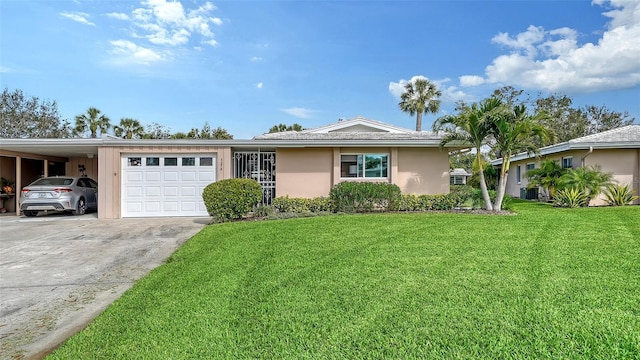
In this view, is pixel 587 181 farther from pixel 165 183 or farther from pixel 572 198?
pixel 165 183

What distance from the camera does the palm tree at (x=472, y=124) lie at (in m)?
10.9

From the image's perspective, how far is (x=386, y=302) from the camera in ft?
12.3

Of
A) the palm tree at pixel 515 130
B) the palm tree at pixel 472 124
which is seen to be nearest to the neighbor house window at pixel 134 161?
the palm tree at pixel 472 124

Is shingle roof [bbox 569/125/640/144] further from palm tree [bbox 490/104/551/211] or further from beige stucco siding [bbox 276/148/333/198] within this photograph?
beige stucco siding [bbox 276/148/333/198]

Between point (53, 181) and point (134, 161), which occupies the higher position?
point (134, 161)

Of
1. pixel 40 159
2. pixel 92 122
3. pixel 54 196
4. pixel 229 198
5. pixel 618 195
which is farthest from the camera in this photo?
pixel 92 122

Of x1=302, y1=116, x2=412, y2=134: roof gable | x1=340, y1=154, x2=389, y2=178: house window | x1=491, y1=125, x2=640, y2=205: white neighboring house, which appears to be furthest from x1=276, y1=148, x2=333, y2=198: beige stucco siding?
x1=491, y1=125, x2=640, y2=205: white neighboring house

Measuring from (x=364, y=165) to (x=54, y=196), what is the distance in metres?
11.9

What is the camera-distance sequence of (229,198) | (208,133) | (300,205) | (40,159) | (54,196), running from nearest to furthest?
(229,198)
(300,205)
(54,196)
(40,159)
(208,133)

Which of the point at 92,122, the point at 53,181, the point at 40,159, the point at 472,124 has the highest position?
the point at 92,122

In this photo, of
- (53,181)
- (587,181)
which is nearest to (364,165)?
(587,181)

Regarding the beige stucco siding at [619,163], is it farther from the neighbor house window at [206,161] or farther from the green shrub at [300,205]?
the neighbor house window at [206,161]

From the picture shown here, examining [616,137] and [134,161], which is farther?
[616,137]

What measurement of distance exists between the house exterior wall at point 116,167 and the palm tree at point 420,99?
76.0ft
